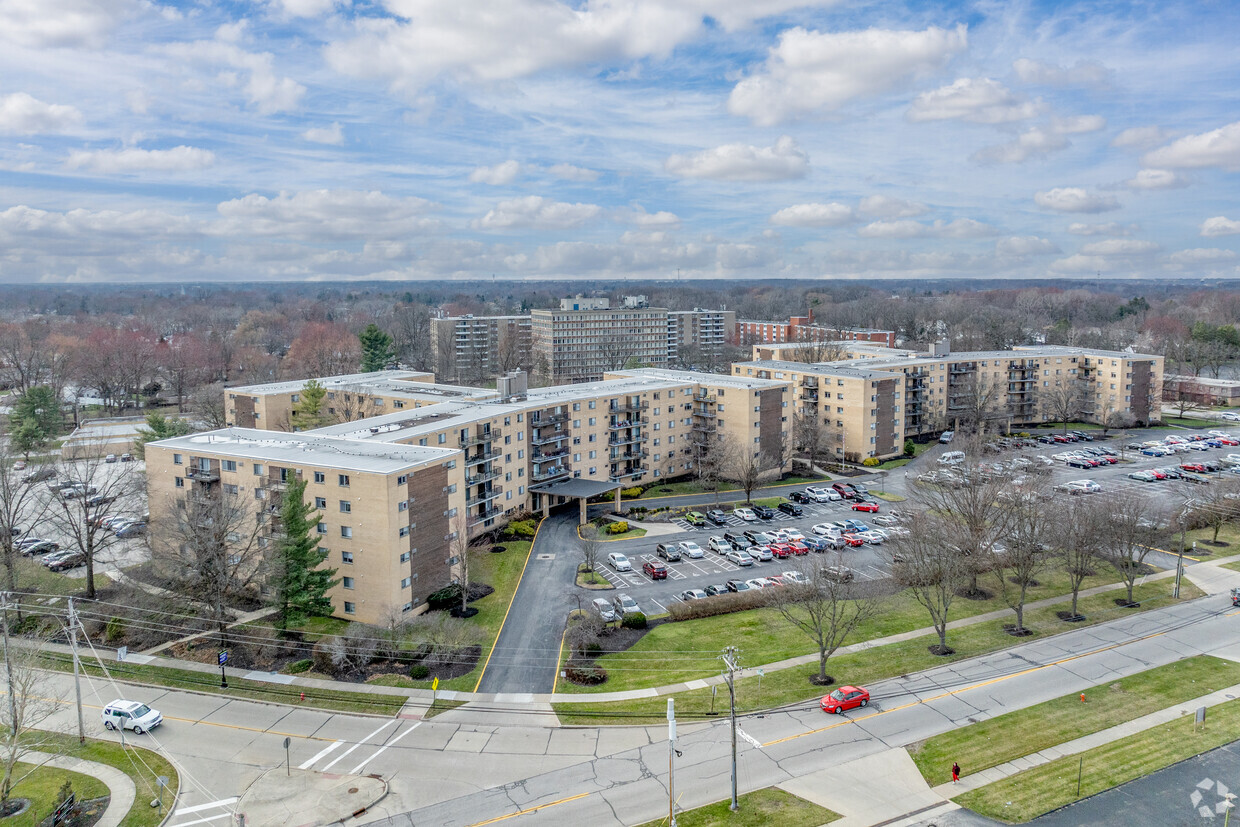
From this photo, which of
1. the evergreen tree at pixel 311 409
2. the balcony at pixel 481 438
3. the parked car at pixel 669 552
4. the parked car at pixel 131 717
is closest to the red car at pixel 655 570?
the parked car at pixel 669 552

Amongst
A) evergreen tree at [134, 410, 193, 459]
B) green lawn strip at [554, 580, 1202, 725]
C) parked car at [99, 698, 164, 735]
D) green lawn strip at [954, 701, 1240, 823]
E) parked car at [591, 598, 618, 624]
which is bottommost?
green lawn strip at [954, 701, 1240, 823]

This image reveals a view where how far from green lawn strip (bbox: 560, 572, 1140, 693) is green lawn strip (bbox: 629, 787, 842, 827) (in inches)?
392

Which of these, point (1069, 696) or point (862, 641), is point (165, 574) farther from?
point (1069, 696)

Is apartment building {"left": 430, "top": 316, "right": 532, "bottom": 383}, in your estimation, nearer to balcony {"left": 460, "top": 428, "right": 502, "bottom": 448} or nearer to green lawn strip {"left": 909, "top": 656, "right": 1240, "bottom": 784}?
A: balcony {"left": 460, "top": 428, "right": 502, "bottom": 448}

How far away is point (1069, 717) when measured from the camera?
35.8 meters

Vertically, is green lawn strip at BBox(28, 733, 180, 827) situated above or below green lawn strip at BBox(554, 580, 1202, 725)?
below

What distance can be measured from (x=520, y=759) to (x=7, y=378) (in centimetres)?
14727

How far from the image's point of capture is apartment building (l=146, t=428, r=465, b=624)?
44.4m

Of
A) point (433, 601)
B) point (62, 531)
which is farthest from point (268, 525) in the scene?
point (62, 531)

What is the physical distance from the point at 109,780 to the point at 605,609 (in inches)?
992

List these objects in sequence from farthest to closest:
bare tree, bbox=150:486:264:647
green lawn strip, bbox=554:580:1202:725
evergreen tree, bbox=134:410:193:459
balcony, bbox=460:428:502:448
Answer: evergreen tree, bbox=134:410:193:459, balcony, bbox=460:428:502:448, bare tree, bbox=150:486:264:647, green lawn strip, bbox=554:580:1202:725

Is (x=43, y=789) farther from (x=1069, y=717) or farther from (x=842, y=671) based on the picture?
(x=1069, y=717)

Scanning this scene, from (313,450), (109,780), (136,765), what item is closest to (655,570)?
(313,450)

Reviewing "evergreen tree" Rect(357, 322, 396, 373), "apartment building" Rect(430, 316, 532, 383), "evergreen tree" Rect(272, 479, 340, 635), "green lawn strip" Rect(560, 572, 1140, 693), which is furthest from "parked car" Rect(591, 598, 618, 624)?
"apartment building" Rect(430, 316, 532, 383)
